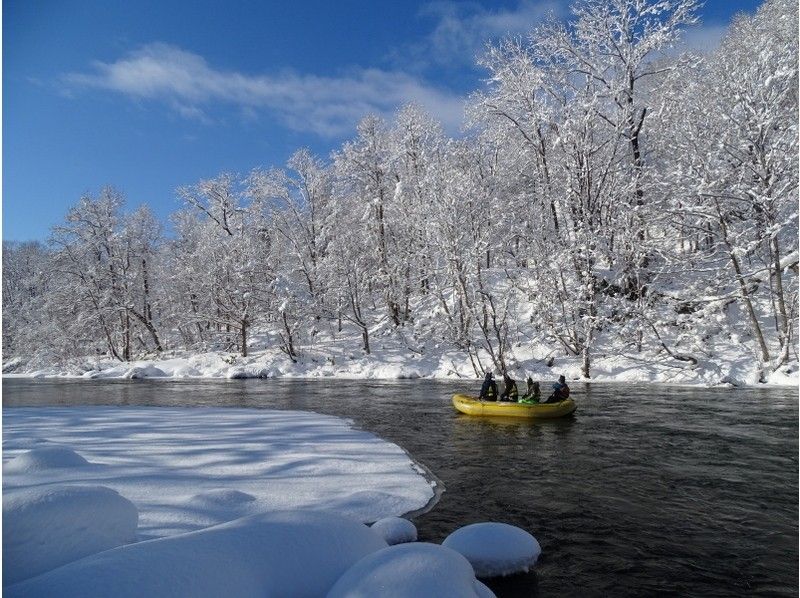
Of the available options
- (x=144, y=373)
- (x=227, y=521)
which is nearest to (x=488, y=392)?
(x=227, y=521)

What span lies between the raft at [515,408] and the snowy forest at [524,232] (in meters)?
10.0

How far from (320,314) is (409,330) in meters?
6.44

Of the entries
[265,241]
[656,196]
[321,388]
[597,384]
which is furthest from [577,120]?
[265,241]

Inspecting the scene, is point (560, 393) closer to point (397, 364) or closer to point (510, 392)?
point (510, 392)

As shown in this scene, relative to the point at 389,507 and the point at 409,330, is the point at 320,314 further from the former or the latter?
the point at 389,507

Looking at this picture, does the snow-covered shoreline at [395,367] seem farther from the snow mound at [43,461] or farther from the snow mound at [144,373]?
the snow mound at [43,461]

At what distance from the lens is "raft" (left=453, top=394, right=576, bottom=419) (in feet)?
50.7

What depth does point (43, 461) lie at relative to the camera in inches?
311

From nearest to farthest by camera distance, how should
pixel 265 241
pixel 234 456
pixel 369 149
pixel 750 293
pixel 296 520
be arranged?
pixel 296 520 < pixel 234 456 < pixel 750 293 < pixel 369 149 < pixel 265 241

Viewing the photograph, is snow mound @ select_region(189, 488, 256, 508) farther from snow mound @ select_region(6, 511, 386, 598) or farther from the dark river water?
the dark river water

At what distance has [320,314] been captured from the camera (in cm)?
3666

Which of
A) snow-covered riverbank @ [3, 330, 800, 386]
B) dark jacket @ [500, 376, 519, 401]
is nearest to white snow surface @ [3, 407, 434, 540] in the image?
dark jacket @ [500, 376, 519, 401]

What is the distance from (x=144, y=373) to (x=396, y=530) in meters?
34.5

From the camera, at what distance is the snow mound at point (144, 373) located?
118 ft
